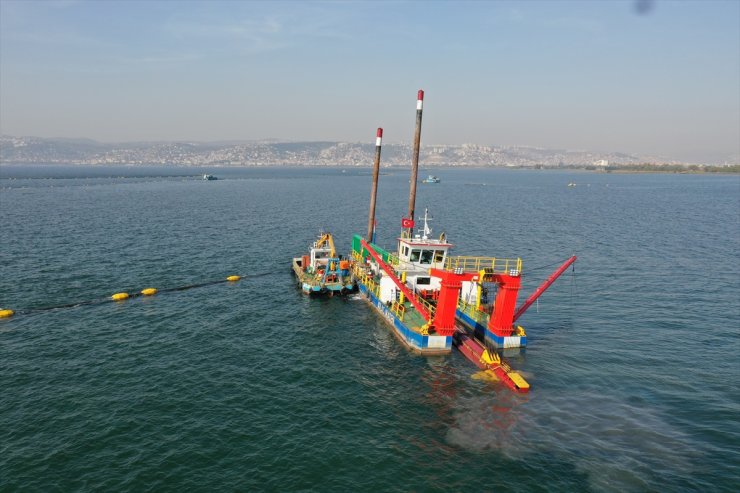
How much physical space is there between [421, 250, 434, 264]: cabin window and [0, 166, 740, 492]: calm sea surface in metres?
6.87

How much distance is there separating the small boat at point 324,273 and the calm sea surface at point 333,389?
1.93m

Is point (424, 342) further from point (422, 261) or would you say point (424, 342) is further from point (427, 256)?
point (427, 256)

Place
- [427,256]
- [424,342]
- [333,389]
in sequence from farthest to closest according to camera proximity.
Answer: [427,256] → [424,342] → [333,389]

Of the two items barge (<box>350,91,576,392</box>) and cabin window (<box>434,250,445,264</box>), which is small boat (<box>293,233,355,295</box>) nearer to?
barge (<box>350,91,576,392</box>)

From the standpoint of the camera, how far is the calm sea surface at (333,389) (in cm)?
2092

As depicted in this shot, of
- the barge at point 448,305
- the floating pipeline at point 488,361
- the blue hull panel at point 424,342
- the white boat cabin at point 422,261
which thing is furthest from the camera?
the white boat cabin at point 422,261

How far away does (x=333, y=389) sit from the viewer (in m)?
28.4

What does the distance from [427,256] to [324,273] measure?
12.1m

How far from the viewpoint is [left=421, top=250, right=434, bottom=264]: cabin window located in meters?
42.6

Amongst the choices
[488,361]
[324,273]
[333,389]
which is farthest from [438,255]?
[333,389]

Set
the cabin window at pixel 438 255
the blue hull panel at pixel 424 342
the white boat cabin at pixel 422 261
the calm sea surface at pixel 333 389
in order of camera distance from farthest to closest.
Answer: the cabin window at pixel 438 255 < the white boat cabin at pixel 422 261 < the blue hull panel at pixel 424 342 < the calm sea surface at pixel 333 389

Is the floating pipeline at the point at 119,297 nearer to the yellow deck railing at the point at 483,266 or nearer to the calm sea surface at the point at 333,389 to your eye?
the calm sea surface at the point at 333,389

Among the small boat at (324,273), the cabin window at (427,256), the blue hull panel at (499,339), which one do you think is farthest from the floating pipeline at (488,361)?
the small boat at (324,273)

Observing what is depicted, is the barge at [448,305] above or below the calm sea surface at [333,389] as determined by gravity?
above
